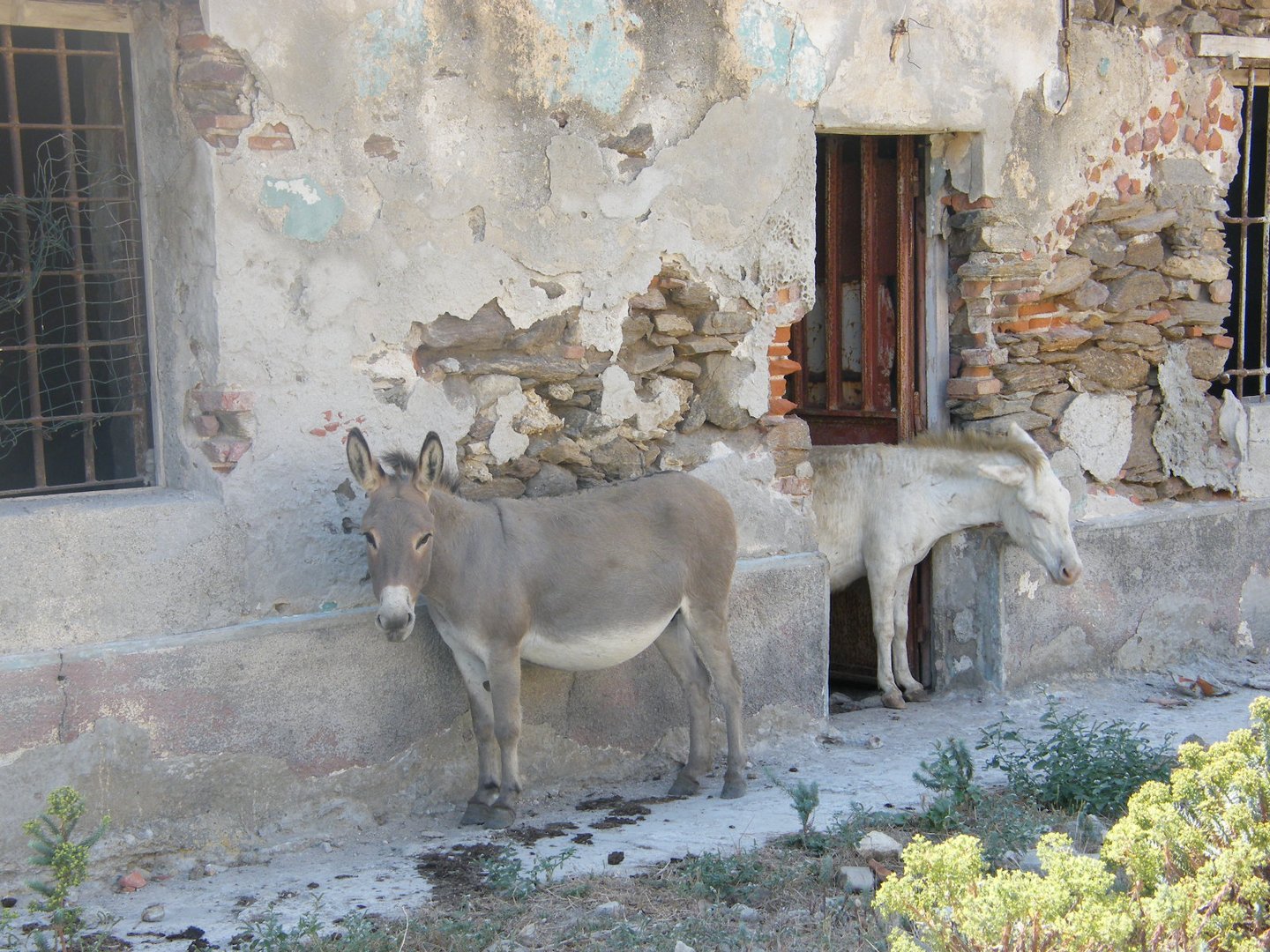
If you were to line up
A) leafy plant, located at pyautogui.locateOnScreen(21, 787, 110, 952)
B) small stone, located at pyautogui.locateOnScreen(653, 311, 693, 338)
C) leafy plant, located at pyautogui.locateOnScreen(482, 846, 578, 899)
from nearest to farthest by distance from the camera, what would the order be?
1. leafy plant, located at pyautogui.locateOnScreen(21, 787, 110, 952)
2. leafy plant, located at pyautogui.locateOnScreen(482, 846, 578, 899)
3. small stone, located at pyautogui.locateOnScreen(653, 311, 693, 338)

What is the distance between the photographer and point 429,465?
4859 millimetres

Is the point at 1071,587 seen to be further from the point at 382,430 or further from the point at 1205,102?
the point at 382,430

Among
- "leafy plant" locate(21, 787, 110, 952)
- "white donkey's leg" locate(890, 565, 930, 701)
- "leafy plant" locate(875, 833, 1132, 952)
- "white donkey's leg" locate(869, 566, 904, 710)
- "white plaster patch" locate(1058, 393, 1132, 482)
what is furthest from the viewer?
"white plaster patch" locate(1058, 393, 1132, 482)

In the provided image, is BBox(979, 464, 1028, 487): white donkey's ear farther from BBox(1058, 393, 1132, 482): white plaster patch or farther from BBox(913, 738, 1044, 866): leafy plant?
BBox(913, 738, 1044, 866): leafy plant

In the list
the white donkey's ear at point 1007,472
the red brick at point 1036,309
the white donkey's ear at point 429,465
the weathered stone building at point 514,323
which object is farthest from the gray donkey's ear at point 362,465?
the red brick at point 1036,309

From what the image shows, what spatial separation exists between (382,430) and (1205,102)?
520 centimetres

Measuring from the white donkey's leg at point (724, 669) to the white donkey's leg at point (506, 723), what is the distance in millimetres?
864

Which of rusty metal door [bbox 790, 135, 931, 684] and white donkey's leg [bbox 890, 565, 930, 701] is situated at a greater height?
rusty metal door [bbox 790, 135, 931, 684]

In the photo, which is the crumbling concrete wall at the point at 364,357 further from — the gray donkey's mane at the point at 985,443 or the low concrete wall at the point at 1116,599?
the low concrete wall at the point at 1116,599

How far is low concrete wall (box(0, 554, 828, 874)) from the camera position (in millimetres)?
4539

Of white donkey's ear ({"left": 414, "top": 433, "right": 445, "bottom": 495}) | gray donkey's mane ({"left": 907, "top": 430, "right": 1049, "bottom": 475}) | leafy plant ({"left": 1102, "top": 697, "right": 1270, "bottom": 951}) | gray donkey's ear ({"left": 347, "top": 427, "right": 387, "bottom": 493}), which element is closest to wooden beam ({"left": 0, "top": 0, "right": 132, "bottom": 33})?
gray donkey's ear ({"left": 347, "top": 427, "right": 387, "bottom": 493})

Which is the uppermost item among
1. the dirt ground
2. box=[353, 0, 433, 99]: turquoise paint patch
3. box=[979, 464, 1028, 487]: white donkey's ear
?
box=[353, 0, 433, 99]: turquoise paint patch

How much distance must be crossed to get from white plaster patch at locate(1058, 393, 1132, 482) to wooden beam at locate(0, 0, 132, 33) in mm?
4959

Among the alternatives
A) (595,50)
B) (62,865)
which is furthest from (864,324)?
(62,865)
